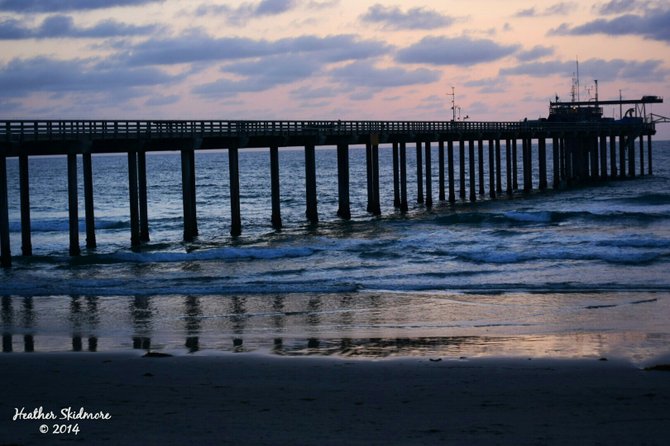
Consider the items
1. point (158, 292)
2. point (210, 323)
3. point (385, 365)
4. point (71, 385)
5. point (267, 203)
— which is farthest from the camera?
point (267, 203)

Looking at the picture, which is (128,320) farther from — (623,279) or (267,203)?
(267,203)

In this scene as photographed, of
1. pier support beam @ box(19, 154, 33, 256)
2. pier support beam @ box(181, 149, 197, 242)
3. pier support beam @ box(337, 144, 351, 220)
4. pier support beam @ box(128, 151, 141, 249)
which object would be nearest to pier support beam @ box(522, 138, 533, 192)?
pier support beam @ box(337, 144, 351, 220)

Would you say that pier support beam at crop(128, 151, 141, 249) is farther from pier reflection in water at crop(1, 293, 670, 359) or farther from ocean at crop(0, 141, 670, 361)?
pier reflection in water at crop(1, 293, 670, 359)

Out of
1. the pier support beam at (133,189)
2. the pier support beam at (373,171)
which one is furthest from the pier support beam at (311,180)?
the pier support beam at (133,189)

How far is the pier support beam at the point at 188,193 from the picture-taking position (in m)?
32.8

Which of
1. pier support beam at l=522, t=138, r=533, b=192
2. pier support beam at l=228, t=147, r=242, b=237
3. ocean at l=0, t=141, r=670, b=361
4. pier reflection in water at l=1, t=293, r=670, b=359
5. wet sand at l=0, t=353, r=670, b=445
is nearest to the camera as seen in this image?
wet sand at l=0, t=353, r=670, b=445

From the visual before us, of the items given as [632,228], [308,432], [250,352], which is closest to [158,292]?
[250,352]

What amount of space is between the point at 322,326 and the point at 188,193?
648 inches

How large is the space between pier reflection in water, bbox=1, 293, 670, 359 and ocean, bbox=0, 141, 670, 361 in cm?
4

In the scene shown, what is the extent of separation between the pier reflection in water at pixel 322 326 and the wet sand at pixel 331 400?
101 cm

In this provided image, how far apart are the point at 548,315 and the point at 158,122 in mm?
17521

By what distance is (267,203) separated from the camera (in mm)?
64875

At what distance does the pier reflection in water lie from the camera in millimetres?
15227

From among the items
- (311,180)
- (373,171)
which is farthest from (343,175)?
(311,180)
